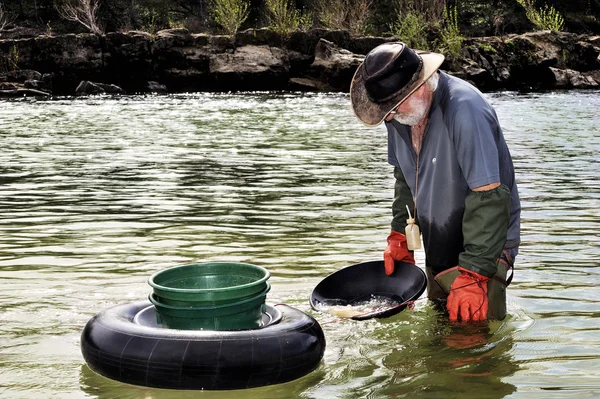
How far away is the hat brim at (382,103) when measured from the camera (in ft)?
13.6

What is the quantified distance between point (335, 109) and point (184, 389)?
21.5 m

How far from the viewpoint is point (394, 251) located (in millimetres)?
5008

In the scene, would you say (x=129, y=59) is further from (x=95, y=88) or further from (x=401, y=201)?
(x=401, y=201)

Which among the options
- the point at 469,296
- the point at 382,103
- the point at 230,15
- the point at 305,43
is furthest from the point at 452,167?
the point at 230,15

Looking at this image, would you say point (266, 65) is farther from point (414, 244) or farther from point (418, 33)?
point (414, 244)

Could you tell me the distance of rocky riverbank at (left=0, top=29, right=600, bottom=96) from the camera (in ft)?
121

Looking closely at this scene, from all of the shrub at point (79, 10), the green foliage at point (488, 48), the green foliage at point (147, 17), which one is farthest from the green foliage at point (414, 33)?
the green foliage at point (147, 17)

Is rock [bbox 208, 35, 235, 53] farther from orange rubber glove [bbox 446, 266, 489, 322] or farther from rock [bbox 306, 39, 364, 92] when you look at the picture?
orange rubber glove [bbox 446, 266, 489, 322]

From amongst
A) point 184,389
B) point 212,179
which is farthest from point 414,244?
point 212,179

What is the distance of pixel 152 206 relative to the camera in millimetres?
9211

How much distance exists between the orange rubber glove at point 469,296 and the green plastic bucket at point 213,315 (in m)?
0.96

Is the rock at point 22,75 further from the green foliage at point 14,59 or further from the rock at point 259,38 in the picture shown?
the rock at point 259,38

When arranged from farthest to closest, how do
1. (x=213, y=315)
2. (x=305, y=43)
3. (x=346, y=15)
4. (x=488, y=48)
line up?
(x=346, y=15), (x=305, y=43), (x=488, y=48), (x=213, y=315)

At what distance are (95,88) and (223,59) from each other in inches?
224
